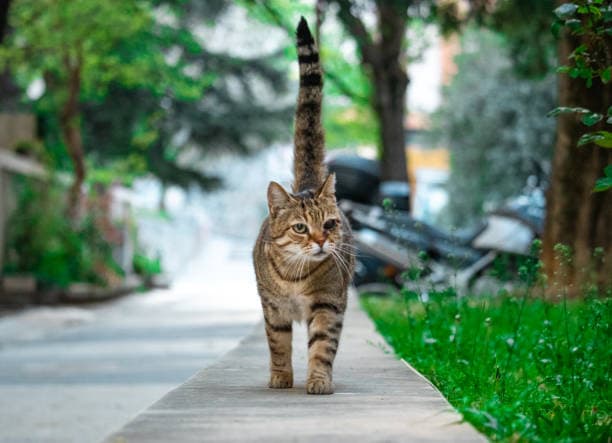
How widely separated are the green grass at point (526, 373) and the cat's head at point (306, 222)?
39.1 inches

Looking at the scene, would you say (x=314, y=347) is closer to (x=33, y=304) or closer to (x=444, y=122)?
(x=33, y=304)

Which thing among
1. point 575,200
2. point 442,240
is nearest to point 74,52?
point 442,240

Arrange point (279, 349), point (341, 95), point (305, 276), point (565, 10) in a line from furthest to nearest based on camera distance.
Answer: point (341, 95) → point (279, 349) → point (305, 276) → point (565, 10)

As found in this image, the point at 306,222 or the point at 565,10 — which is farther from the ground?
the point at 565,10

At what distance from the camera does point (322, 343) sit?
604 cm

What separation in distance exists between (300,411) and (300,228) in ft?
3.94

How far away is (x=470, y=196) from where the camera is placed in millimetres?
33719

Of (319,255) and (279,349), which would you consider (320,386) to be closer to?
(279,349)

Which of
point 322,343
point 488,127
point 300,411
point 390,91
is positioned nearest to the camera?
point 300,411

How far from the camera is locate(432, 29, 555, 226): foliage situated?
3075 centimetres

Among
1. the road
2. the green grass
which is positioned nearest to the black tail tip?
the green grass

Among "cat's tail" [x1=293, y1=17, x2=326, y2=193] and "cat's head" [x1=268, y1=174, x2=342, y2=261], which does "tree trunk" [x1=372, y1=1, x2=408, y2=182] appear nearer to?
"cat's tail" [x1=293, y1=17, x2=326, y2=193]

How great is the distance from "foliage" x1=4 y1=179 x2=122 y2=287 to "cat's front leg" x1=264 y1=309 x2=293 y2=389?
14.9 metres

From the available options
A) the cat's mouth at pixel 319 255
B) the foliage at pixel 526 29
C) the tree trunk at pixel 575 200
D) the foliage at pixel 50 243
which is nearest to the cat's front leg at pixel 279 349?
the cat's mouth at pixel 319 255
